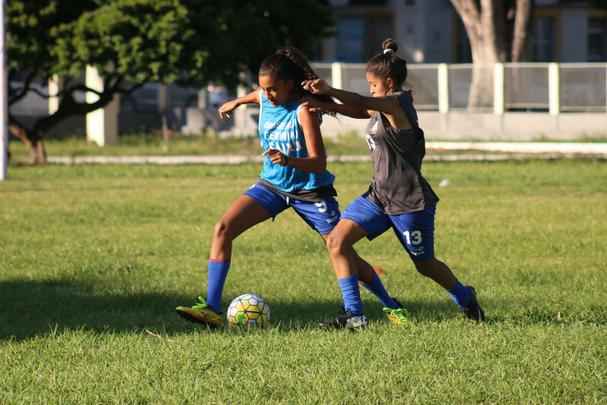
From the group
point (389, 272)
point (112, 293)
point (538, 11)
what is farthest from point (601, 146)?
point (538, 11)

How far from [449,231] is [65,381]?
29.4ft

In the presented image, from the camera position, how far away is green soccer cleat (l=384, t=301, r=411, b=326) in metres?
8.53

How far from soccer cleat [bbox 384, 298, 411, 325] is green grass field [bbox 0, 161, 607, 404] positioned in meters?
0.10

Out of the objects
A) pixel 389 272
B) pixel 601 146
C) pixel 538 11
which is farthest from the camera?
pixel 538 11

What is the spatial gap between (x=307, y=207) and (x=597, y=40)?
45016 mm

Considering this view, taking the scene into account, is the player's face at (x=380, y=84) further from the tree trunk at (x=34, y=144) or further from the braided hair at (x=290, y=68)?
the tree trunk at (x=34, y=144)

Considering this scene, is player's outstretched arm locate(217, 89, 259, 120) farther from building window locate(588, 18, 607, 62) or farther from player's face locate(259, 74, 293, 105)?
building window locate(588, 18, 607, 62)

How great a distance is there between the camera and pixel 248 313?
860cm

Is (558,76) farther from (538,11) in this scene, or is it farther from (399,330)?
(399,330)

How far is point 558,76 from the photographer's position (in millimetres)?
37531

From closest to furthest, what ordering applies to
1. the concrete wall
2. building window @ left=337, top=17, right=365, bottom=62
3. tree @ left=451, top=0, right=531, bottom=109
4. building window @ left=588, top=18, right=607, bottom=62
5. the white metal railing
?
1. the concrete wall
2. the white metal railing
3. tree @ left=451, top=0, right=531, bottom=109
4. building window @ left=588, top=18, right=607, bottom=62
5. building window @ left=337, top=17, right=365, bottom=62

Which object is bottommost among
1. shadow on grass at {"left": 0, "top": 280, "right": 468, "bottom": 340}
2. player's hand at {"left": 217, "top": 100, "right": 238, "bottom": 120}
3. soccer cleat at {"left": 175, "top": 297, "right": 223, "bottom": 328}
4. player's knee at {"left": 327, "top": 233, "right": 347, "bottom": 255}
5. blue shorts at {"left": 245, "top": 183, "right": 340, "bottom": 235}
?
shadow on grass at {"left": 0, "top": 280, "right": 468, "bottom": 340}

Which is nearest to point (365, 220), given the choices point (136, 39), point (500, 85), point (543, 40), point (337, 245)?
point (337, 245)

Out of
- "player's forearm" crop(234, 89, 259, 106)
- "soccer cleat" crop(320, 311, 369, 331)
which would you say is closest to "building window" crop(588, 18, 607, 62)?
"player's forearm" crop(234, 89, 259, 106)
